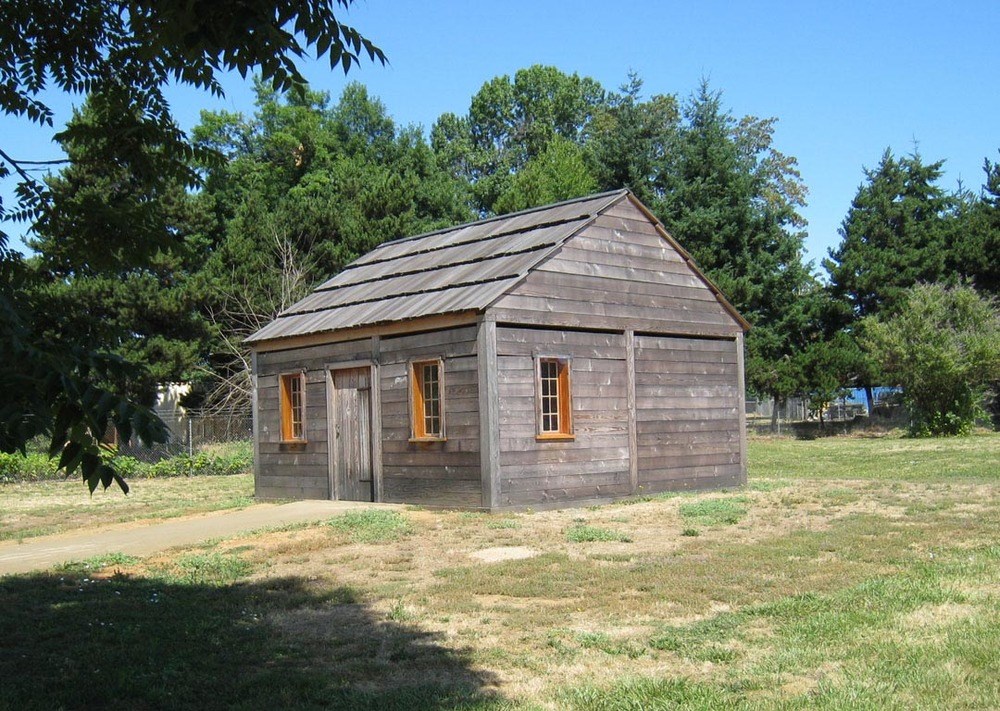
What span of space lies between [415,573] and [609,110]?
60051 millimetres

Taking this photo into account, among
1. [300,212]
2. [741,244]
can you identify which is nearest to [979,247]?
[741,244]

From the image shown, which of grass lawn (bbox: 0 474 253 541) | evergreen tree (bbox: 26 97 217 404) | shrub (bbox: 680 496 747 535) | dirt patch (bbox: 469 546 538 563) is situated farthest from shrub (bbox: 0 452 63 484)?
dirt patch (bbox: 469 546 538 563)

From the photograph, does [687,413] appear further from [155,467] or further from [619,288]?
[155,467]

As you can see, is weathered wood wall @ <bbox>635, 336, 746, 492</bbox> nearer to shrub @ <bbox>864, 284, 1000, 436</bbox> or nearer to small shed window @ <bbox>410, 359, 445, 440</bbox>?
small shed window @ <bbox>410, 359, 445, 440</bbox>

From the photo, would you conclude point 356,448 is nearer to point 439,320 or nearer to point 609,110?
point 439,320

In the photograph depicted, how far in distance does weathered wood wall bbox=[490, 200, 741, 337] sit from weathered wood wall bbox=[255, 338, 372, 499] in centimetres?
356

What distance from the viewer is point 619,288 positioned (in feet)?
61.6

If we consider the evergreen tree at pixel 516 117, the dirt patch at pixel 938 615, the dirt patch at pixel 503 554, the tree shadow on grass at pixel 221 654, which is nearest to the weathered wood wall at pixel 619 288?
the dirt patch at pixel 503 554

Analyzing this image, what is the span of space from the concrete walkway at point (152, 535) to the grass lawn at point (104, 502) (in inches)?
40.4

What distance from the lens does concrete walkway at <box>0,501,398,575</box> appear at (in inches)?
531

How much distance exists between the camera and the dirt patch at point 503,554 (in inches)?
464

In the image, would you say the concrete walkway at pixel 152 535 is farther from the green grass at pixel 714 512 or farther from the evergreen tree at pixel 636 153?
the evergreen tree at pixel 636 153

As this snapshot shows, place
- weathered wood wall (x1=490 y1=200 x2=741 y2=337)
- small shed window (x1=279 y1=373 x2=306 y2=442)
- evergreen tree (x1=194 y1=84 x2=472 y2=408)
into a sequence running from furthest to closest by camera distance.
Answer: evergreen tree (x1=194 y1=84 x2=472 y2=408)
small shed window (x1=279 y1=373 x2=306 y2=442)
weathered wood wall (x1=490 y1=200 x2=741 y2=337)

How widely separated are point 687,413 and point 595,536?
7330 mm
